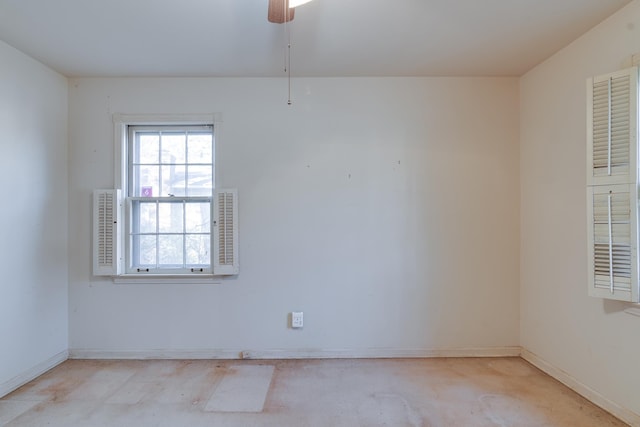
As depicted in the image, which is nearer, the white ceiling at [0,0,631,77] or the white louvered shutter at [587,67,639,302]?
the white louvered shutter at [587,67,639,302]

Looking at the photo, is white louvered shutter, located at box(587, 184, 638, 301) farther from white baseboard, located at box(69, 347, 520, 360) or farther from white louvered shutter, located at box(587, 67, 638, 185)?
white baseboard, located at box(69, 347, 520, 360)

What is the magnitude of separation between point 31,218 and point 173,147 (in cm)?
119

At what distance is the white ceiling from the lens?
1.92 meters

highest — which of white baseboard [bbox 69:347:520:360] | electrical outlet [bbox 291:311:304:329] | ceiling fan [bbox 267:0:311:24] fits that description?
ceiling fan [bbox 267:0:311:24]

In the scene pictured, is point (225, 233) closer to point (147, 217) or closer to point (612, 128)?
point (147, 217)

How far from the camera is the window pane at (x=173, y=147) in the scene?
296 cm

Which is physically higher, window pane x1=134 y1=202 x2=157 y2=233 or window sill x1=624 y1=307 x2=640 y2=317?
window pane x1=134 y1=202 x2=157 y2=233

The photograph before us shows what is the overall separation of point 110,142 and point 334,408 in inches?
111

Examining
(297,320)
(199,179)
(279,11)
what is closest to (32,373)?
(199,179)

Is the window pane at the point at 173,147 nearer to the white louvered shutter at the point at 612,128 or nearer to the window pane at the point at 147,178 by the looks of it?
the window pane at the point at 147,178

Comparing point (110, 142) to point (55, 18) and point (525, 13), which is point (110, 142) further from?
point (525, 13)

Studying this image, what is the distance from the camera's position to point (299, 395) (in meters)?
2.25

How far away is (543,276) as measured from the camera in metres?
2.61

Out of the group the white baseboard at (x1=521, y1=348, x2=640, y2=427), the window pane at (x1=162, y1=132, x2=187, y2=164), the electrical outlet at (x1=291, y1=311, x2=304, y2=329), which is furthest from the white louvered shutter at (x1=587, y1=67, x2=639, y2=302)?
the window pane at (x1=162, y1=132, x2=187, y2=164)
